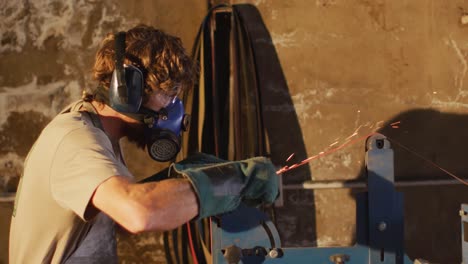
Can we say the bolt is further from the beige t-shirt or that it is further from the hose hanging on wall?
the hose hanging on wall

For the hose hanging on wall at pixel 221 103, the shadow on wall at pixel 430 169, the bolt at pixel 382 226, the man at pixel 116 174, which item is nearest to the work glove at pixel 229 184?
the man at pixel 116 174

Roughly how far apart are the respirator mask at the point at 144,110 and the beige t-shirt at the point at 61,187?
123mm

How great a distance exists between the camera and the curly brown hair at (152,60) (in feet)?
4.50

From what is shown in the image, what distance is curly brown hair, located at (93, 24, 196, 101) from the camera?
137cm

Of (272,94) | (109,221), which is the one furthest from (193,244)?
(109,221)

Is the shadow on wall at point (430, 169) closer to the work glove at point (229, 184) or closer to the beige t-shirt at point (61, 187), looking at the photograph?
the work glove at point (229, 184)

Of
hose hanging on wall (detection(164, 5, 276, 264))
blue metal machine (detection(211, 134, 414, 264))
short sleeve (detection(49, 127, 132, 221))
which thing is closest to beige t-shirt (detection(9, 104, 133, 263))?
short sleeve (detection(49, 127, 132, 221))

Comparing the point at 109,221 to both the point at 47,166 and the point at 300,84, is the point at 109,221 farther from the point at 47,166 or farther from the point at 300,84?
the point at 300,84

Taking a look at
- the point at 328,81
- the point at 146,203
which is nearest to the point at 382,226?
the point at 146,203

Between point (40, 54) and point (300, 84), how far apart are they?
1527mm

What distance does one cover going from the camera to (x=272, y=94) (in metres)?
2.56

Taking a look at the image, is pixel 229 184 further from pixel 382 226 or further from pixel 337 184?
pixel 337 184

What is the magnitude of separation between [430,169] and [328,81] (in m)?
0.80

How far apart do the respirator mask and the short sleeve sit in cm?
21
